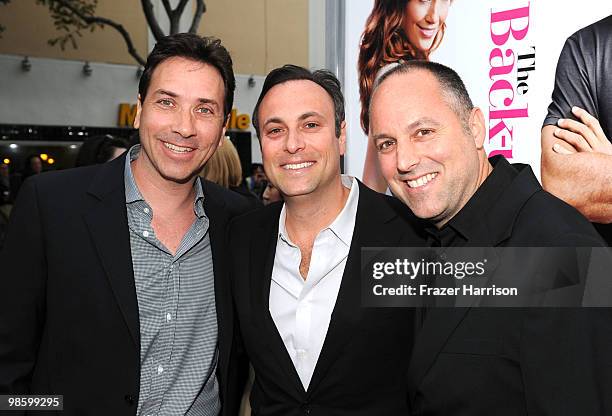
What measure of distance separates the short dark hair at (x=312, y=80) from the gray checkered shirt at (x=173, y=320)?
0.62 metres

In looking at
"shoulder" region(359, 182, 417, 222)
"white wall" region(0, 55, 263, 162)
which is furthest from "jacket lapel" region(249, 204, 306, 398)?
"white wall" region(0, 55, 263, 162)

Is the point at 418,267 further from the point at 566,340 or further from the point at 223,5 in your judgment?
the point at 223,5

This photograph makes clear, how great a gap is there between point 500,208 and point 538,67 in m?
0.69

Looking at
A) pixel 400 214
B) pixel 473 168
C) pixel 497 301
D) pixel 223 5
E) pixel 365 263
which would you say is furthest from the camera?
pixel 223 5

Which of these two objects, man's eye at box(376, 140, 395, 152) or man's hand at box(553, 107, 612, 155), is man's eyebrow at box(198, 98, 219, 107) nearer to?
man's eye at box(376, 140, 395, 152)

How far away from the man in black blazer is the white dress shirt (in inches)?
15.5

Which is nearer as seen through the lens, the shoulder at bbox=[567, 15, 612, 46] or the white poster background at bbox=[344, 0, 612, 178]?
the shoulder at bbox=[567, 15, 612, 46]

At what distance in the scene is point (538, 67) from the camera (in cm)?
209

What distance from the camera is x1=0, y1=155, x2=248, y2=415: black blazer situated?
2094mm

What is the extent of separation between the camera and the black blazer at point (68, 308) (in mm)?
2094

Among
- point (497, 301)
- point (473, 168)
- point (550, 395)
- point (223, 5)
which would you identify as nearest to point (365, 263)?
point (473, 168)

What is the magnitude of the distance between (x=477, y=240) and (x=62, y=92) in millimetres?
11909

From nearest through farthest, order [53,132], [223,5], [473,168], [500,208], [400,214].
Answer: [500,208] < [473,168] < [400,214] < [53,132] < [223,5]

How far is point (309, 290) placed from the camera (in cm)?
225
